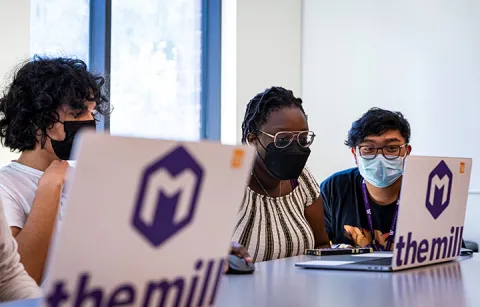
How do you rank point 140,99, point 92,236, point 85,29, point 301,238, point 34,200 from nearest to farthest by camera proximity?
point 92,236
point 34,200
point 301,238
point 85,29
point 140,99

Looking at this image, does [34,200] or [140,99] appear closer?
[34,200]

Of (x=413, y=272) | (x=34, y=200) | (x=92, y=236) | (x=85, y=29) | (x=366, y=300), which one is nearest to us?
(x=92, y=236)

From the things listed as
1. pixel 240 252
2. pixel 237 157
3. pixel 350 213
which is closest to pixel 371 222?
pixel 350 213

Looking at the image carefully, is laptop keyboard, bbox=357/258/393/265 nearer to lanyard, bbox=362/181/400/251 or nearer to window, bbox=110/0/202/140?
lanyard, bbox=362/181/400/251

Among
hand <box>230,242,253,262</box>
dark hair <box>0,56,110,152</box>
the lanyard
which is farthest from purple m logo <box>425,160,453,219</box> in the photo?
Result: dark hair <box>0,56,110,152</box>

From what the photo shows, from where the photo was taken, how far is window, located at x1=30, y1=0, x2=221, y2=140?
3.84 metres

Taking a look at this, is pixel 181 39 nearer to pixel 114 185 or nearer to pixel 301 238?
pixel 301 238

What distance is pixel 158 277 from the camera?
0.77 m

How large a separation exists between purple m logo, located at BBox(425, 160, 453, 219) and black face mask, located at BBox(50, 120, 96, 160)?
0.95 m

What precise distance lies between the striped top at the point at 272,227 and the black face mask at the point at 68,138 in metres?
0.53

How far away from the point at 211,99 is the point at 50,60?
2.61 metres

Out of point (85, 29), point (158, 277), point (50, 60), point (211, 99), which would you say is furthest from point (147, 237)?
point (211, 99)

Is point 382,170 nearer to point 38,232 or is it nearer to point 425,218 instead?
point 425,218

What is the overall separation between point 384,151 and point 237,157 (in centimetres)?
182
